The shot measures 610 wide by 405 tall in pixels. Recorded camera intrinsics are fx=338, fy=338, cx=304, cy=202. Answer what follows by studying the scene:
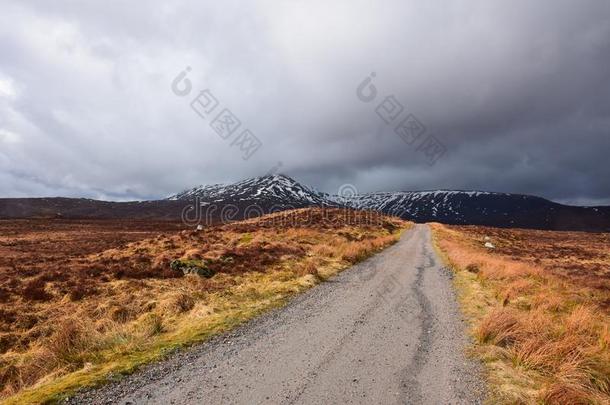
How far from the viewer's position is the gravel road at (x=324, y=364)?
20.3 ft

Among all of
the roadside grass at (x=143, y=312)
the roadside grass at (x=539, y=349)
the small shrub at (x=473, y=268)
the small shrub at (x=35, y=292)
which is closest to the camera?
the roadside grass at (x=539, y=349)

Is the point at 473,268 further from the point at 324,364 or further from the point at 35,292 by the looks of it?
the point at 35,292

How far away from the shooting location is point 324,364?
Result: 7465mm

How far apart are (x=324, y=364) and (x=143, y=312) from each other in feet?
29.0

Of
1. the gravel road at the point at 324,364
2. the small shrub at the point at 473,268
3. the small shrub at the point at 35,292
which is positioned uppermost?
the small shrub at the point at 473,268

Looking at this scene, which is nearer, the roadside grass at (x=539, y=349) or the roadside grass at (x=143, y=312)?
the roadside grass at (x=539, y=349)

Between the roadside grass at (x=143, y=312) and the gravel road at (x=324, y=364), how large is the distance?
0.82 meters

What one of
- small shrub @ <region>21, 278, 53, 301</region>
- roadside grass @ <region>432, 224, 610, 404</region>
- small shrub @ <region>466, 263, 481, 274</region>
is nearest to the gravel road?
roadside grass @ <region>432, 224, 610, 404</region>

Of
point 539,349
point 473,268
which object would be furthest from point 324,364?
point 473,268

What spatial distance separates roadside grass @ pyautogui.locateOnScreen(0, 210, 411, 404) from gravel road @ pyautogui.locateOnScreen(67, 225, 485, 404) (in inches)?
32.1

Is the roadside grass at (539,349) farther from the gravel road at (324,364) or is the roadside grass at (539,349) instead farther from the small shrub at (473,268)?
the small shrub at (473,268)

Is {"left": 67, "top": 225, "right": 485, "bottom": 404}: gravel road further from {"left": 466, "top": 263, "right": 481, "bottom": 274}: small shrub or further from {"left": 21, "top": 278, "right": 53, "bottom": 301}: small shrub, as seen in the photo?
{"left": 21, "top": 278, "right": 53, "bottom": 301}: small shrub

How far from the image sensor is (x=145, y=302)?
1417 centimetres

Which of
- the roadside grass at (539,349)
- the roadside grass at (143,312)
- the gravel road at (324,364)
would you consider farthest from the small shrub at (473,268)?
the gravel road at (324,364)
